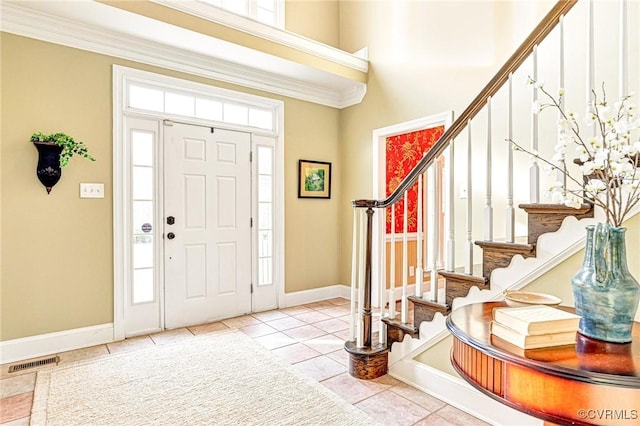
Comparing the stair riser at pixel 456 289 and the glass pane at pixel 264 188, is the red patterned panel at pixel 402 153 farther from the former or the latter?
the stair riser at pixel 456 289

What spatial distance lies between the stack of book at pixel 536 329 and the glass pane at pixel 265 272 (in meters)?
3.34

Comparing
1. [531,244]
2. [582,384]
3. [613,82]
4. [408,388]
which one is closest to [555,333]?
[582,384]

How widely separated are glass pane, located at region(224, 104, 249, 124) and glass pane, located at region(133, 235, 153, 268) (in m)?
1.48

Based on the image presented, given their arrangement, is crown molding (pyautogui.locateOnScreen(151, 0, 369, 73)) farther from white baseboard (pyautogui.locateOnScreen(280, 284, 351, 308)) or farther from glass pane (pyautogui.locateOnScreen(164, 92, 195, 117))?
white baseboard (pyautogui.locateOnScreen(280, 284, 351, 308))

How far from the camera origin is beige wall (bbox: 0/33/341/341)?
Answer: 2805mm

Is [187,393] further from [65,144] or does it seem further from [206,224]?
[65,144]

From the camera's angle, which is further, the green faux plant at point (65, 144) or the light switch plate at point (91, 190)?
the light switch plate at point (91, 190)

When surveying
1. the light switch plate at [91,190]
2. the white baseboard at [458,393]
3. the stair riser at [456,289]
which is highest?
the light switch plate at [91,190]

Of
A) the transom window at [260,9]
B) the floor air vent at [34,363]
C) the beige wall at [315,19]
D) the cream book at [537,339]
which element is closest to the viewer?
the cream book at [537,339]

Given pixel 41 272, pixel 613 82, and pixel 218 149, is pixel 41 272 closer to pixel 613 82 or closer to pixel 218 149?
pixel 218 149

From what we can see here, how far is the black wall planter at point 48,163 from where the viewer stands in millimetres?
2838

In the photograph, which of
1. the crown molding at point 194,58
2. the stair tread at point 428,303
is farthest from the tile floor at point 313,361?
the crown molding at point 194,58

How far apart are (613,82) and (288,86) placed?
3042mm

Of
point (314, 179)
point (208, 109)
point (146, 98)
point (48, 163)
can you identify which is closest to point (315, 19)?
point (208, 109)
